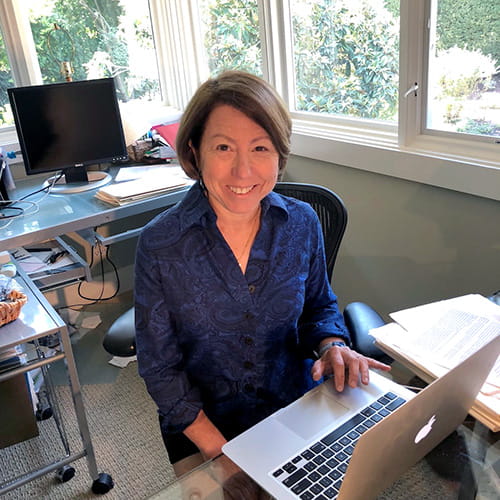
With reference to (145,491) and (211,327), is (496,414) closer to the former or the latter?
(211,327)

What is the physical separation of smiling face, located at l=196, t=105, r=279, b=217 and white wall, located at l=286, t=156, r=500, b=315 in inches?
31.2

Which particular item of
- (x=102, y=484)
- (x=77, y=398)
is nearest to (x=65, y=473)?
(x=102, y=484)

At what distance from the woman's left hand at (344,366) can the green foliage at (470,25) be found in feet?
3.25

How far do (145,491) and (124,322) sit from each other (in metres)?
0.74

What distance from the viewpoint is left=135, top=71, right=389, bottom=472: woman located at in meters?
1.01

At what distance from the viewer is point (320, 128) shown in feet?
6.97

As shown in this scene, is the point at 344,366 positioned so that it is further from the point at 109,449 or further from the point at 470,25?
the point at 109,449

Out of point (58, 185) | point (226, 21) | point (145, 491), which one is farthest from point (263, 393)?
point (226, 21)

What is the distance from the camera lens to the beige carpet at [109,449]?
169 cm

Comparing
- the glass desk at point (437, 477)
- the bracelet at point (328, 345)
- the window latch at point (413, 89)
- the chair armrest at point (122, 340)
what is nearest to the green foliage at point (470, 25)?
the window latch at point (413, 89)

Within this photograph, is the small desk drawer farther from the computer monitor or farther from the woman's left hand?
the woman's left hand

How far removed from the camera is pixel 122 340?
1.19 metres

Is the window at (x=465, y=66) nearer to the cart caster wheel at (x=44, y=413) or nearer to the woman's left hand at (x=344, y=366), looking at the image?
the woman's left hand at (x=344, y=366)

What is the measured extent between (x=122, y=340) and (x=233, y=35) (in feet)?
5.96
